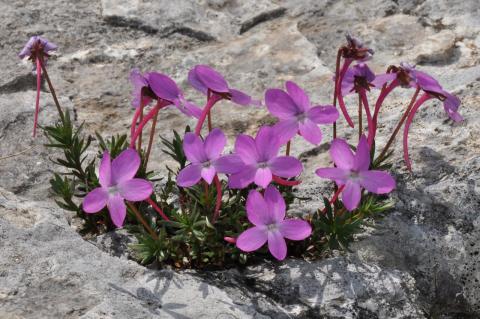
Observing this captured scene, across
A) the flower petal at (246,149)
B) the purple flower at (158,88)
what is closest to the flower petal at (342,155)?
the flower petal at (246,149)

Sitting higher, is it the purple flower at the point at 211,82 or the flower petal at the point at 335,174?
the purple flower at the point at 211,82

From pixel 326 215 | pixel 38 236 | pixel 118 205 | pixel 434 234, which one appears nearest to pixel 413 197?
pixel 434 234

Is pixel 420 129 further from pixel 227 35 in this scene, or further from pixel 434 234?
pixel 227 35

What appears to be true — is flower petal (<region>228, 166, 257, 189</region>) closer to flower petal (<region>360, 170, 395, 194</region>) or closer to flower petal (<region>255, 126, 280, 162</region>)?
flower petal (<region>255, 126, 280, 162</region>)

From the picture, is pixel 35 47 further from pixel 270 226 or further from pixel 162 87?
pixel 270 226

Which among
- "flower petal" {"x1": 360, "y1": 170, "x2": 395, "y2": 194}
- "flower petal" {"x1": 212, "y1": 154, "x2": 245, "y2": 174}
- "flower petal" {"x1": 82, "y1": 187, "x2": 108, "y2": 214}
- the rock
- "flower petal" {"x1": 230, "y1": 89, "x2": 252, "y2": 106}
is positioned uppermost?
"flower petal" {"x1": 230, "y1": 89, "x2": 252, "y2": 106}

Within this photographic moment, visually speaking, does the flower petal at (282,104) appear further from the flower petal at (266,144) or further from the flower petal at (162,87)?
the flower petal at (162,87)

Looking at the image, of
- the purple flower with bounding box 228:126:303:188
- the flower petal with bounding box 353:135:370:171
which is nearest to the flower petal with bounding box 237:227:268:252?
the purple flower with bounding box 228:126:303:188
